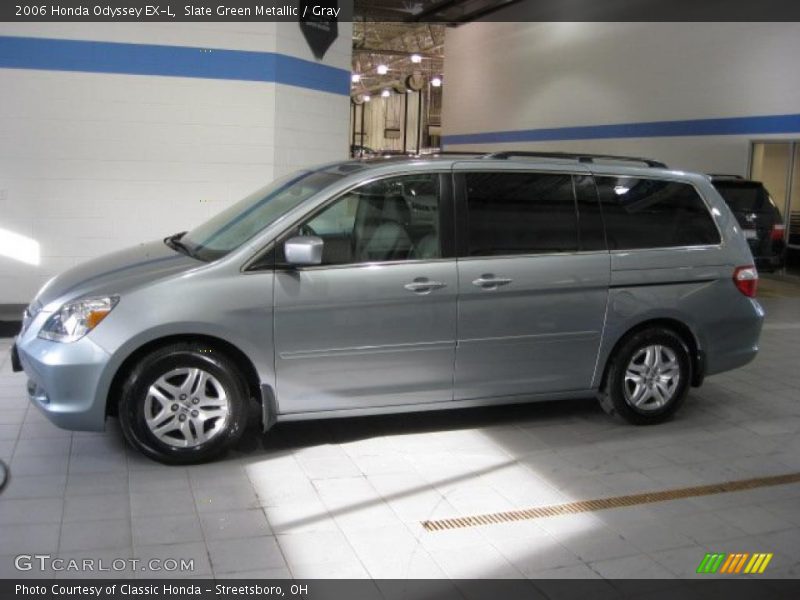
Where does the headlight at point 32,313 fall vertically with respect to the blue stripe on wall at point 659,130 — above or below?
below

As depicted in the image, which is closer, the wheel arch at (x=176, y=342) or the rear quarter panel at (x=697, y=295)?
the wheel arch at (x=176, y=342)

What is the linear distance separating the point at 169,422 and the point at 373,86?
3913cm

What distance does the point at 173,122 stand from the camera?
8.47 metres

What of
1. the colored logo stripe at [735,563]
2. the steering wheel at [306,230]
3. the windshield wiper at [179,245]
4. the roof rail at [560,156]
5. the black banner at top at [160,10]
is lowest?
the colored logo stripe at [735,563]

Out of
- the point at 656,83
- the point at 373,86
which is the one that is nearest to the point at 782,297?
the point at 656,83

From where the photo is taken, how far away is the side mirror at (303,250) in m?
4.48

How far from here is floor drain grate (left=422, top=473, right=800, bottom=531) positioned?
3.99 m

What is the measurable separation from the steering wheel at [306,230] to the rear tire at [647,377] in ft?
6.98

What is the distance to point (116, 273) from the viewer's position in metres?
4.65

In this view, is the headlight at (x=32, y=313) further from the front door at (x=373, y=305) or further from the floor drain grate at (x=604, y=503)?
the floor drain grate at (x=604, y=503)

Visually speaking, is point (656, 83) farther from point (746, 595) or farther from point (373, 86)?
point (373, 86)

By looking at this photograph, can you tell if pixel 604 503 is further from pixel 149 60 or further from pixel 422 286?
pixel 149 60

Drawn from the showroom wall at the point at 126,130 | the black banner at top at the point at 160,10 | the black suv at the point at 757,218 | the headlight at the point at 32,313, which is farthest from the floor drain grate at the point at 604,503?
the black suv at the point at 757,218

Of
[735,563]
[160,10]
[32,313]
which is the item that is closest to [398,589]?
[735,563]
